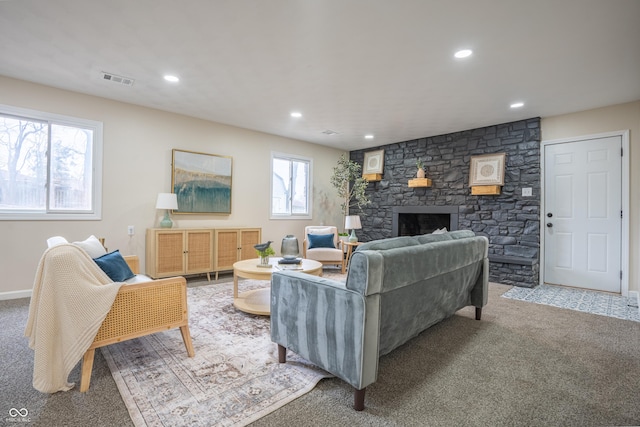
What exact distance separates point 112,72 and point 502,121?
208 inches

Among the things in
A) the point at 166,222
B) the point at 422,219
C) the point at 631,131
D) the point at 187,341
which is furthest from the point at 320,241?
the point at 631,131

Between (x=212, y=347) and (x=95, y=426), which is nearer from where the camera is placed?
(x=95, y=426)

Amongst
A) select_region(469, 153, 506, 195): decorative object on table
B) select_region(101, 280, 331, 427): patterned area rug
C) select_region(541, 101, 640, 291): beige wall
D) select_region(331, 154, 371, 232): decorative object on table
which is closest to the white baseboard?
select_region(101, 280, 331, 427): patterned area rug

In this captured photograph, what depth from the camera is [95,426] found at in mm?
1487

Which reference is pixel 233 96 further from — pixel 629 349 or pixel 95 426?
pixel 629 349

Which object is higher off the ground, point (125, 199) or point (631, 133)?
point (631, 133)

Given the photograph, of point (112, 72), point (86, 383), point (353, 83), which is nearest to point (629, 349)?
point (353, 83)

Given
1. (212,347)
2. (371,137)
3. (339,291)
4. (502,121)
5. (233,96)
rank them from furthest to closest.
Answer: (371,137), (502,121), (233,96), (212,347), (339,291)

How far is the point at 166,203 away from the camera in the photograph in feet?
14.3

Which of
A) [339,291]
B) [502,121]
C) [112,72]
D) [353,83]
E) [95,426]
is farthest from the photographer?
[502,121]

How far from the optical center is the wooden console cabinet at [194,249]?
4.23m

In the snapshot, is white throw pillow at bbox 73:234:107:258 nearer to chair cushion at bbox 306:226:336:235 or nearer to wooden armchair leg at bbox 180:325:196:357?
wooden armchair leg at bbox 180:325:196:357

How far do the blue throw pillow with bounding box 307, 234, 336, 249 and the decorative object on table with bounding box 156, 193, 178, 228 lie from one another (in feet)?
7.42

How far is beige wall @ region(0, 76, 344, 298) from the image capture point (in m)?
3.59
